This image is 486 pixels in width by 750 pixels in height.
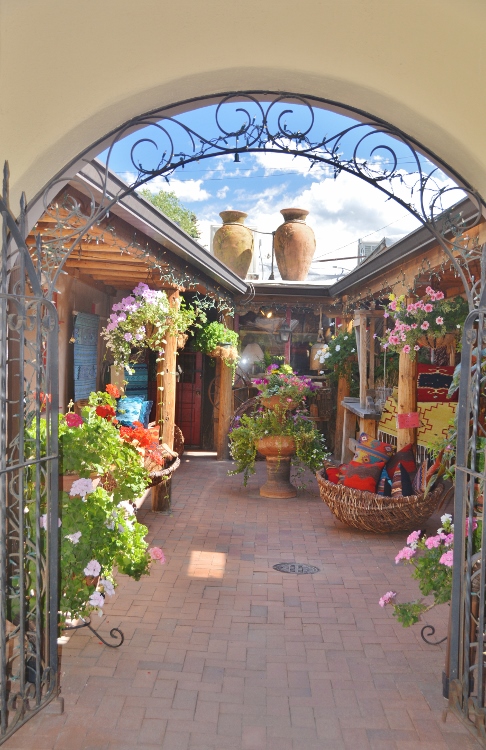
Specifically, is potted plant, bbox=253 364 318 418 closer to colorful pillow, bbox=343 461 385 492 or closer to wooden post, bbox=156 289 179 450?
wooden post, bbox=156 289 179 450

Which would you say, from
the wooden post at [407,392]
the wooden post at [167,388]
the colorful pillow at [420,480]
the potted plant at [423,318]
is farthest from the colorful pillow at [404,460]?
the wooden post at [167,388]

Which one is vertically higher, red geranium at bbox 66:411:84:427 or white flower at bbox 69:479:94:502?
red geranium at bbox 66:411:84:427

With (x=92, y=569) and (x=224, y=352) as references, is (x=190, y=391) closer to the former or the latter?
(x=224, y=352)

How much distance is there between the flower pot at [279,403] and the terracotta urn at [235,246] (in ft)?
23.5

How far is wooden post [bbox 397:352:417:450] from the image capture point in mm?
7406

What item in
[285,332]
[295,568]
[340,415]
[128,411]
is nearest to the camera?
[295,568]

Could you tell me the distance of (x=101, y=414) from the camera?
5418 millimetres

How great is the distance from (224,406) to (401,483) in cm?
521

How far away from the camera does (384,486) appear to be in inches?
270

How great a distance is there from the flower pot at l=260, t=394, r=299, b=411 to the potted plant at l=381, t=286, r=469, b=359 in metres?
1.94

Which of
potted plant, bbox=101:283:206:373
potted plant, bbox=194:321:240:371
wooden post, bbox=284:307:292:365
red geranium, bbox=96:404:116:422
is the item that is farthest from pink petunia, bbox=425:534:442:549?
wooden post, bbox=284:307:292:365

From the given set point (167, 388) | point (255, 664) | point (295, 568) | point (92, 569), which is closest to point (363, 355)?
point (167, 388)

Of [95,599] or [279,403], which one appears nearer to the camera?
[95,599]

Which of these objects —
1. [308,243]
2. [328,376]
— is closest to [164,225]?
[328,376]
